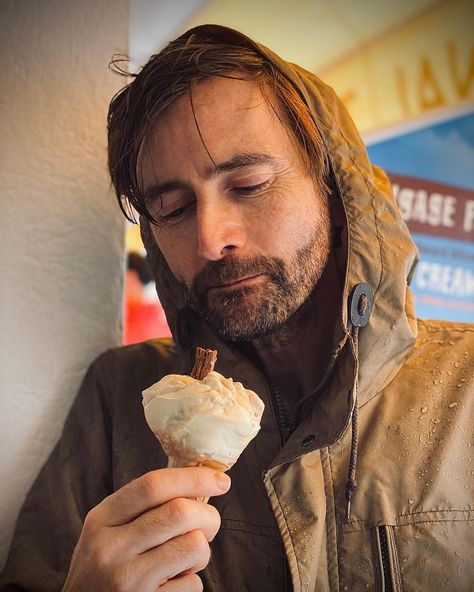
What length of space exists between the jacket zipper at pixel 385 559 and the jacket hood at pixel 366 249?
286mm

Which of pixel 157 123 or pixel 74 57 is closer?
pixel 157 123

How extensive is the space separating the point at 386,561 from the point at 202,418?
0.55 m

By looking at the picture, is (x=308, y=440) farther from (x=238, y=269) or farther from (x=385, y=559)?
(x=238, y=269)

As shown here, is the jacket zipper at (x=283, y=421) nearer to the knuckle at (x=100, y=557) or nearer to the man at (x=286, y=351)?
the man at (x=286, y=351)

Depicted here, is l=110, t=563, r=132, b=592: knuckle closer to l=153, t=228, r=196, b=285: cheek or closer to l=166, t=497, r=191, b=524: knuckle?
l=166, t=497, r=191, b=524: knuckle

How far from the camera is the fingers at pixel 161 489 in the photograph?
0.86m

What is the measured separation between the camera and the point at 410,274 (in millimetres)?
1415

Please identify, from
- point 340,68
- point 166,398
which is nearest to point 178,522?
point 166,398

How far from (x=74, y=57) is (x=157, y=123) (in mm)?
435

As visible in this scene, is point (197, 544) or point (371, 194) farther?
point (371, 194)

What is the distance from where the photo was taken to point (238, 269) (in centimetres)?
126

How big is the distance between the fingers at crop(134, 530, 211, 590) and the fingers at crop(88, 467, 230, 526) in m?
0.07

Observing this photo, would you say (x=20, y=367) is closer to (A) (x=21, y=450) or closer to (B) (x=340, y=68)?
(A) (x=21, y=450)

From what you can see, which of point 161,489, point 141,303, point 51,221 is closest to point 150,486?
point 161,489
